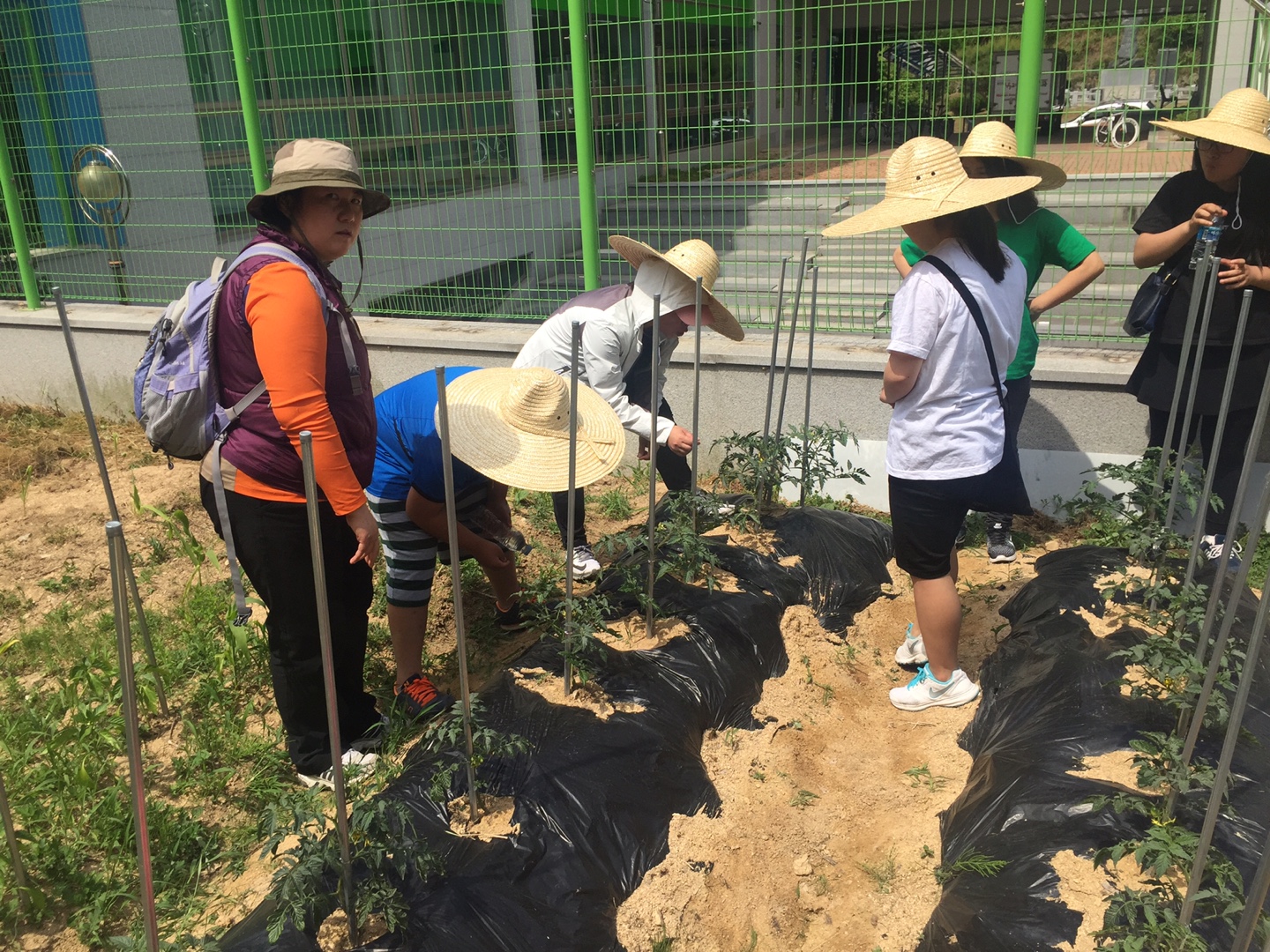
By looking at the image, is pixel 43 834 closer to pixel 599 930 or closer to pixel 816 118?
pixel 599 930

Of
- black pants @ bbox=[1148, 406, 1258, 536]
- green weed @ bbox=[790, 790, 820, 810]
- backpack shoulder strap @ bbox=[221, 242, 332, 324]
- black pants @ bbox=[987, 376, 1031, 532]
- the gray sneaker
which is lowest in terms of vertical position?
green weed @ bbox=[790, 790, 820, 810]

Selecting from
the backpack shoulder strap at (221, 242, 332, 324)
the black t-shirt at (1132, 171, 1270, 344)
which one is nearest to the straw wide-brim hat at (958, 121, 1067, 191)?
the black t-shirt at (1132, 171, 1270, 344)

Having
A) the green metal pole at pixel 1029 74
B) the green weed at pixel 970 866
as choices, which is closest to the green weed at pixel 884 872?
the green weed at pixel 970 866

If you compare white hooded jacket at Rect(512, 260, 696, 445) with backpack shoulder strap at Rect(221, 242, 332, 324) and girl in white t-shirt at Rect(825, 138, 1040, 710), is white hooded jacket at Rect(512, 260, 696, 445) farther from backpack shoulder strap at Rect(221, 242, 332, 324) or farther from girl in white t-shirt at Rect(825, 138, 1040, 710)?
backpack shoulder strap at Rect(221, 242, 332, 324)

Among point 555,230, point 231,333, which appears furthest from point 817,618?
point 555,230

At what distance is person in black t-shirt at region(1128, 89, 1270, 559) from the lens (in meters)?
2.99

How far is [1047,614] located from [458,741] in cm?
177

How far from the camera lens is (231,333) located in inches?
83.7

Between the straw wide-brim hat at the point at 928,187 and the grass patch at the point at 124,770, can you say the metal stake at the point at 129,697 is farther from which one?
the straw wide-brim hat at the point at 928,187

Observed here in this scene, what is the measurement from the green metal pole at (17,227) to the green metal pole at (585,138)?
369 centimetres

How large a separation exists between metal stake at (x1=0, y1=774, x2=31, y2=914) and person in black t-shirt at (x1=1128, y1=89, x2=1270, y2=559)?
10.1 ft

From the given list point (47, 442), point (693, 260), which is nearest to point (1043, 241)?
point (693, 260)

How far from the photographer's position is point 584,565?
3619 mm

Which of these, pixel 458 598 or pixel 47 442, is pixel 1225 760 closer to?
pixel 458 598
